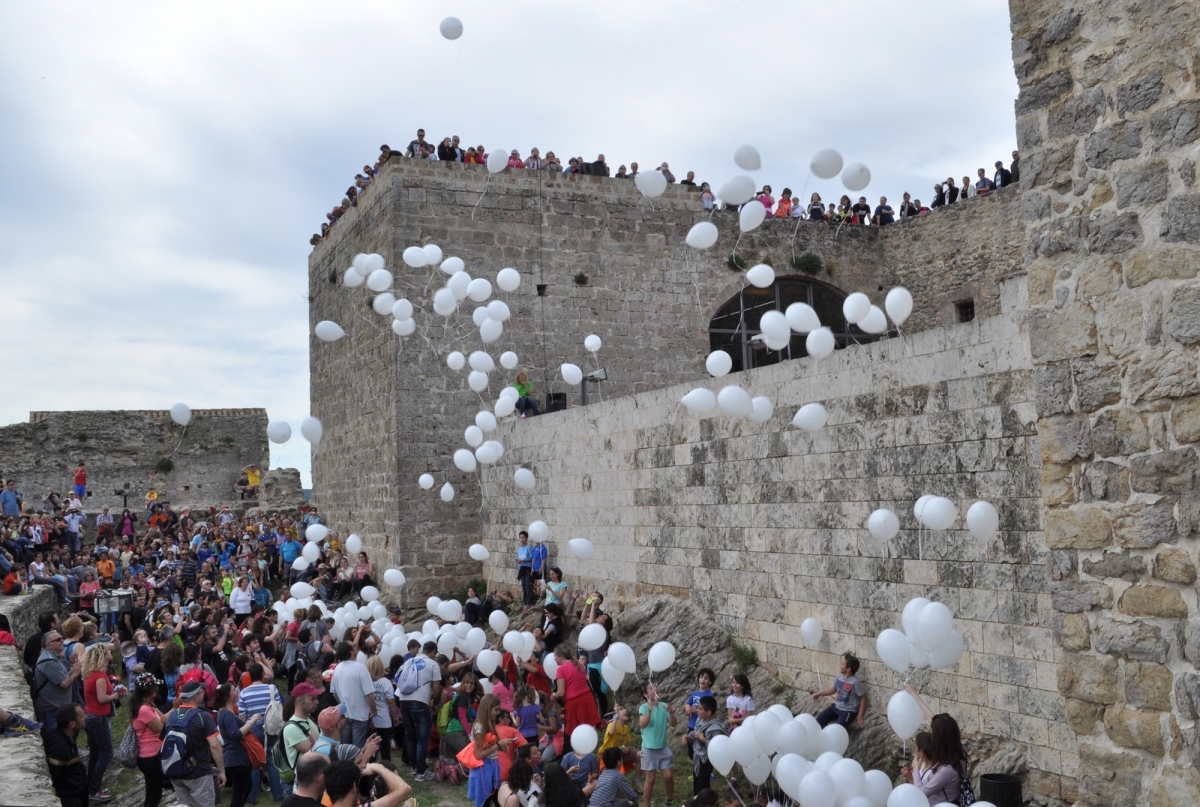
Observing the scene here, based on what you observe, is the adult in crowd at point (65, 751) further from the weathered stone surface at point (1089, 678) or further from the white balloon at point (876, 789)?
the weathered stone surface at point (1089, 678)

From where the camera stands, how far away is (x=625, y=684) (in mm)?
10320

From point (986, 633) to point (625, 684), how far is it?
168 inches

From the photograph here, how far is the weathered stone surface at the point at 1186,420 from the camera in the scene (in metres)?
3.68

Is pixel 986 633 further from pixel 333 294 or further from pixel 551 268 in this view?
pixel 333 294

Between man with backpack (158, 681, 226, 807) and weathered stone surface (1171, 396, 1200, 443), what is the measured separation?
5.73 meters

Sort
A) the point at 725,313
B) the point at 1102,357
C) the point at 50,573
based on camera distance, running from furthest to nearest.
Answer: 1. the point at 725,313
2. the point at 50,573
3. the point at 1102,357

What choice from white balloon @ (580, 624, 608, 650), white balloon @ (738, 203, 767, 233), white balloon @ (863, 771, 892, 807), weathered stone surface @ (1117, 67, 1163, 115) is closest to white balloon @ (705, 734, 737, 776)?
white balloon @ (863, 771, 892, 807)

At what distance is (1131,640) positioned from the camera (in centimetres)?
386

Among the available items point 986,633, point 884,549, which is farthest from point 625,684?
point 986,633

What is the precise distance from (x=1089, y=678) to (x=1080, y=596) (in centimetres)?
31

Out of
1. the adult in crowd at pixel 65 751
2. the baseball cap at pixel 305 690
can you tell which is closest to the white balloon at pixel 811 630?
the baseball cap at pixel 305 690

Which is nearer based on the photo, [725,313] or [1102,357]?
[1102,357]

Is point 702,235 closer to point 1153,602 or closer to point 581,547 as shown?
point 581,547

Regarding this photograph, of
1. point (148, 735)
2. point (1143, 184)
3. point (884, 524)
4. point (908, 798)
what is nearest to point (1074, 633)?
point (908, 798)
